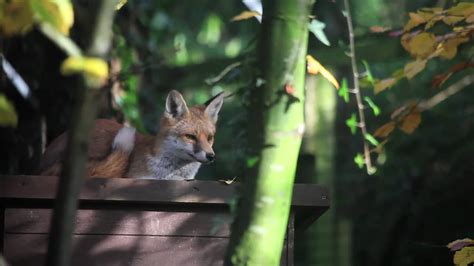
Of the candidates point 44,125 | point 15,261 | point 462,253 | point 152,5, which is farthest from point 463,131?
point 15,261

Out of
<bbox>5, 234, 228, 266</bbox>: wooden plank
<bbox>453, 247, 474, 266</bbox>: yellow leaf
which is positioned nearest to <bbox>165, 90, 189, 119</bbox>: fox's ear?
<bbox>5, 234, 228, 266</bbox>: wooden plank

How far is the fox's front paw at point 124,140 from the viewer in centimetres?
495

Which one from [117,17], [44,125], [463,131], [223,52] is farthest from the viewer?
[223,52]

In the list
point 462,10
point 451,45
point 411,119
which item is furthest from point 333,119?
point 462,10

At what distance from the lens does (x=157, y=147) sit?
5.21 metres

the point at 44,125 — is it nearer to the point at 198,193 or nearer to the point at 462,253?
the point at 198,193

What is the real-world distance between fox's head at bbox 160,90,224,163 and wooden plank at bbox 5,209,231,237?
1362 mm

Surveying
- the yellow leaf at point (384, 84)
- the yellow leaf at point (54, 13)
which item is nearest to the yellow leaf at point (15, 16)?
the yellow leaf at point (54, 13)

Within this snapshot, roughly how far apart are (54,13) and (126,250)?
6.93 ft

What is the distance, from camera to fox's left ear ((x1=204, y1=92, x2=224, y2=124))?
5504mm

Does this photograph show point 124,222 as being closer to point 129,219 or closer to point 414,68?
point 129,219

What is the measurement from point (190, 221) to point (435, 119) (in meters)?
5.45

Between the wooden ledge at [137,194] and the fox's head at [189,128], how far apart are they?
4.56 feet

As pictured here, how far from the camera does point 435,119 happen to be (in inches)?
347
